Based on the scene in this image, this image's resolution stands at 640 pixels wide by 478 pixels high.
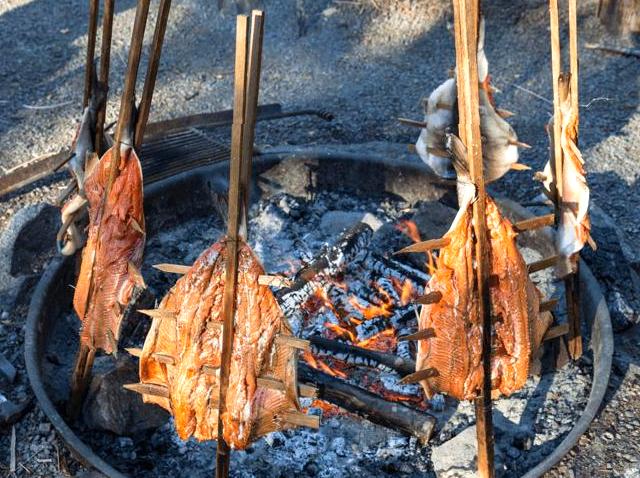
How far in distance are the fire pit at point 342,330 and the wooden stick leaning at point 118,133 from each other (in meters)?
0.10

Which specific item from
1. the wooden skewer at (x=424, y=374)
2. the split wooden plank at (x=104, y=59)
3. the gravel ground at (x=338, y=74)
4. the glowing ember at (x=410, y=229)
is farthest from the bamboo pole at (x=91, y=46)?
the glowing ember at (x=410, y=229)

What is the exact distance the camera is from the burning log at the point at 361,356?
455cm

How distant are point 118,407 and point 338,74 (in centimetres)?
538

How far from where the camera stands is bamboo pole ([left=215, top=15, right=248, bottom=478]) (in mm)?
2807

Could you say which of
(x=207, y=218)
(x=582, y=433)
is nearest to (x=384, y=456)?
(x=582, y=433)

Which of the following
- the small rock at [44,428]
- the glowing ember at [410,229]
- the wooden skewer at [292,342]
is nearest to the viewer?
the wooden skewer at [292,342]

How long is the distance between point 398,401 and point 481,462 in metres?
0.84

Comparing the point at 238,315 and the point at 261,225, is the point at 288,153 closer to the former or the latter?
the point at 261,225

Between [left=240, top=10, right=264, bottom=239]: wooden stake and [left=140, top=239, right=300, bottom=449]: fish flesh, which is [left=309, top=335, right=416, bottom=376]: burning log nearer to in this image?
[left=140, top=239, right=300, bottom=449]: fish flesh

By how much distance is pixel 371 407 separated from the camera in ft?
14.0

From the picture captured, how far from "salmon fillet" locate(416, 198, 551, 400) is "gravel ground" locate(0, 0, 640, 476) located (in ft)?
5.51

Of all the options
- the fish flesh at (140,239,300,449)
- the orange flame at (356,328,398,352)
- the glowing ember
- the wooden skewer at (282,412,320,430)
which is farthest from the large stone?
the glowing ember

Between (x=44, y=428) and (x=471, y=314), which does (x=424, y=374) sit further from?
(x=44, y=428)

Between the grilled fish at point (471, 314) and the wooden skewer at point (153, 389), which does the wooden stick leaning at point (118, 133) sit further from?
the grilled fish at point (471, 314)
